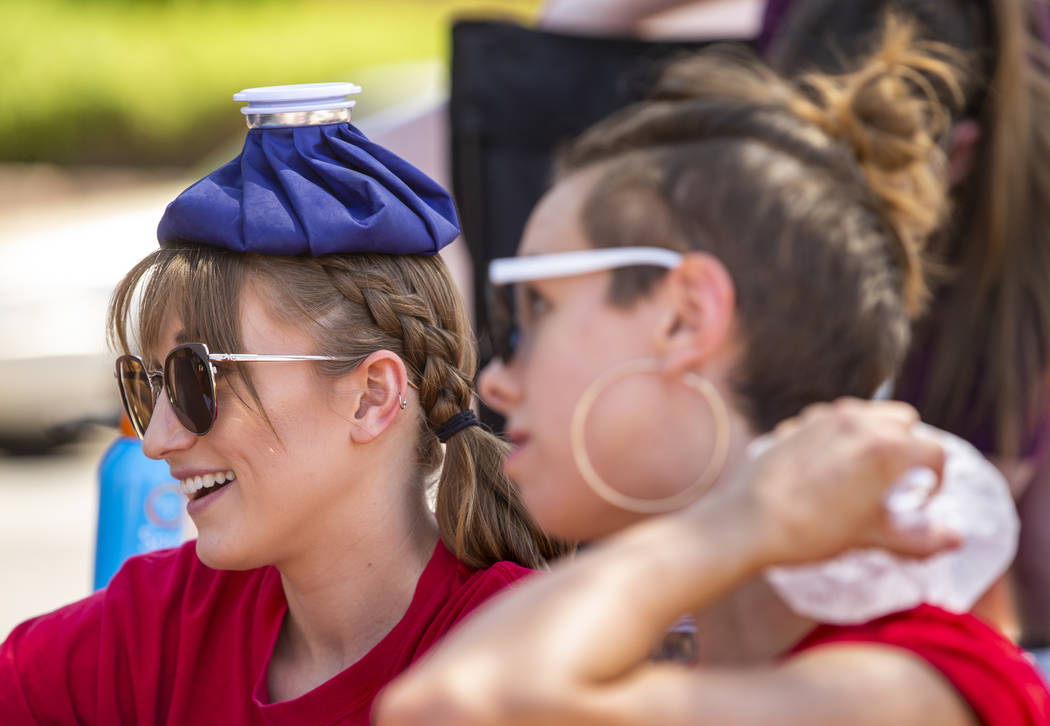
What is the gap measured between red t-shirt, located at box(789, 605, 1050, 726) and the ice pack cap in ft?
3.11

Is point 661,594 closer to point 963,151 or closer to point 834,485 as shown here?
point 834,485

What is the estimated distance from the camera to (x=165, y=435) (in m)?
2.13

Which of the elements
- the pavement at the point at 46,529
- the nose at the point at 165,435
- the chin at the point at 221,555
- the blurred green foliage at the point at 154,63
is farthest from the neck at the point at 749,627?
the blurred green foliage at the point at 154,63

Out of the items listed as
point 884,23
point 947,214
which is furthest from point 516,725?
point 884,23

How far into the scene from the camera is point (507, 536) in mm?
2268

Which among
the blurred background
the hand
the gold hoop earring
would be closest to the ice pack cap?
the gold hoop earring

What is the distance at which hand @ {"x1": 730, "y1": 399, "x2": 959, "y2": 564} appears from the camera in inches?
52.3

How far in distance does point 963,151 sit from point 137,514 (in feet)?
6.01

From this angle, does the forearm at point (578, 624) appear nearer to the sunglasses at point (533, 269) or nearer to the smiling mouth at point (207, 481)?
the sunglasses at point (533, 269)

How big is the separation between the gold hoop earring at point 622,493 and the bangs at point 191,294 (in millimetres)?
775

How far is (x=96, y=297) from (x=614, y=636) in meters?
5.94

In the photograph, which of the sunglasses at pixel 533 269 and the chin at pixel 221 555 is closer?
the sunglasses at pixel 533 269

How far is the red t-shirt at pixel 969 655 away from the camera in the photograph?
4.67 ft

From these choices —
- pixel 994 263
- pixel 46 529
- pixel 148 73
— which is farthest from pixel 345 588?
pixel 148 73
